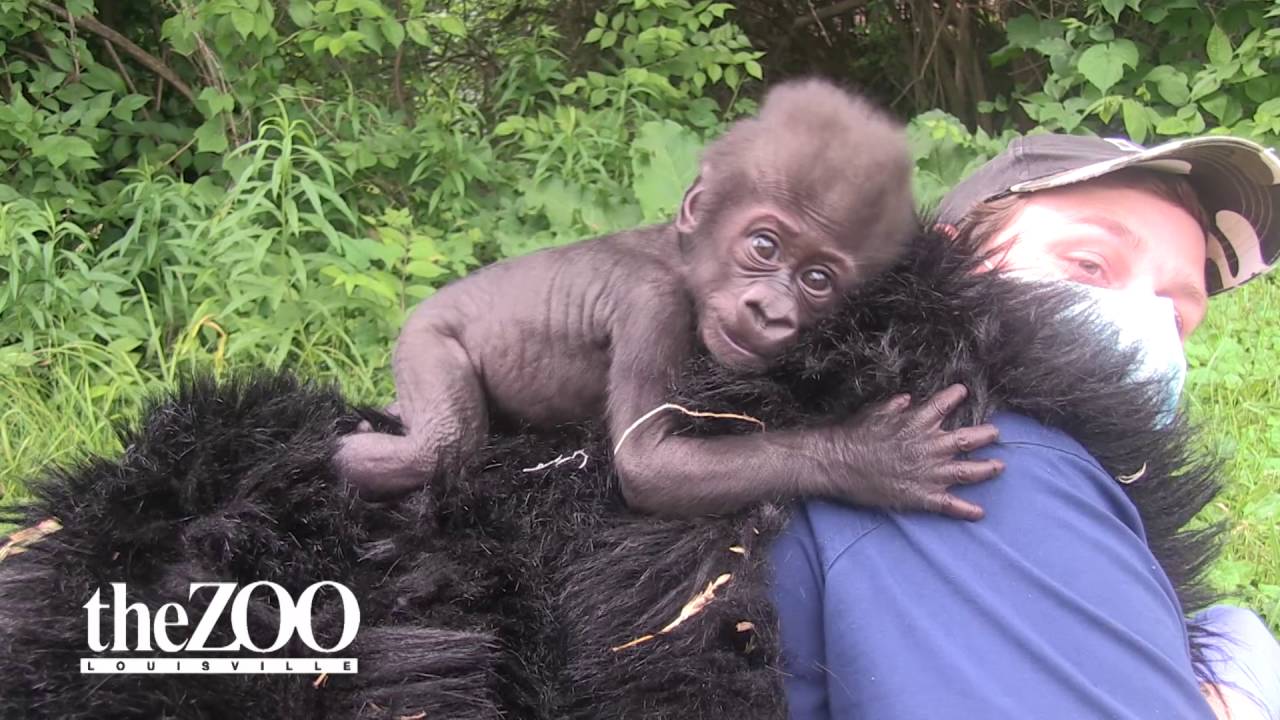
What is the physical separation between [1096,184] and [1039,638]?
2.84 ft

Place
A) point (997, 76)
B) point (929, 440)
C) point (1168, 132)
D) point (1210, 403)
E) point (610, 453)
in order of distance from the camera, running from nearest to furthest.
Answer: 1. point (929, 440)
2. point (610, 453)
3. point (1210, 403)
4. point (1168, 132)
5. point (997, 76)

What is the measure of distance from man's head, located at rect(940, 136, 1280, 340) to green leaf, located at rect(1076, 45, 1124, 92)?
3.42 m

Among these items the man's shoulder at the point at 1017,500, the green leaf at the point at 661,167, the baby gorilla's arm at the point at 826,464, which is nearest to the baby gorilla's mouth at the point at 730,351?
the baby gorilla's arm at the point at 826,464

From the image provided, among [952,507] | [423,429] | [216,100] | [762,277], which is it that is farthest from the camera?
[216,100]

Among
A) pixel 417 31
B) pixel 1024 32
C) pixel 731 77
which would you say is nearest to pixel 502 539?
pixel 417 31

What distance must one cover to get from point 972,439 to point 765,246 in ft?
1.72

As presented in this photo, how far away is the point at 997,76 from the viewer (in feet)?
23.0

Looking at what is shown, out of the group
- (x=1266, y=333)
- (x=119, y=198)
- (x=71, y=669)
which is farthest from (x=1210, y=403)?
(x=119, y=198)

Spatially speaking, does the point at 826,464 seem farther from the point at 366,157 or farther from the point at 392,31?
the point at 392,31

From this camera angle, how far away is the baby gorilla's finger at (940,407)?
1.37 metres

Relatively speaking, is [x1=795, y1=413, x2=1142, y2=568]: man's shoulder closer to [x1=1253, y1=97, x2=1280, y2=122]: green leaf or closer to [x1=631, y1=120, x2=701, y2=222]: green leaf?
[x1=631, y1=120, x2=701, y2=222]: green leaf

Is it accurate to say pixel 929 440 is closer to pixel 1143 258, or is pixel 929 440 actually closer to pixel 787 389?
pixel 787 389

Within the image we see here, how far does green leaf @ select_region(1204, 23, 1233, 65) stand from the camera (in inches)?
205

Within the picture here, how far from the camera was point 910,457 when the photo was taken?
4.37 feet
